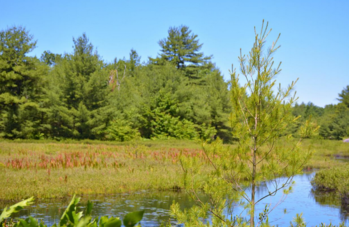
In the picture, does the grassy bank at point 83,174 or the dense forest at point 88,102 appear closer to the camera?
the grassy bank at point 83,174

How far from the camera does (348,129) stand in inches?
1938

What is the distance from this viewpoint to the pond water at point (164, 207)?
936cm

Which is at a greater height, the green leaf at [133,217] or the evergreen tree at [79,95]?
the evergreen tree at [79,95]

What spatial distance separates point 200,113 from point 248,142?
3145 cm

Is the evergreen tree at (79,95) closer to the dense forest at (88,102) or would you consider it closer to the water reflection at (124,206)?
the dense forest at (88,102)

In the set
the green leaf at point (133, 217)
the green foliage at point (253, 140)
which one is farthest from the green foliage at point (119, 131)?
the green leaf at point (133, 217)

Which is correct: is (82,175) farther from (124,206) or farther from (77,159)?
(124,206)

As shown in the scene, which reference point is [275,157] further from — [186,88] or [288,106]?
[186,88]

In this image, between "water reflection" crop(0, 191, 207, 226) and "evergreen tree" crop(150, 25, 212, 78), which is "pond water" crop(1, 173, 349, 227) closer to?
"water reflection" crop(0, 191, 207, 226)

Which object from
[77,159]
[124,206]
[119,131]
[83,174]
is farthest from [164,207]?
[119,131]

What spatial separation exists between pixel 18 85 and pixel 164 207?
2506 cm

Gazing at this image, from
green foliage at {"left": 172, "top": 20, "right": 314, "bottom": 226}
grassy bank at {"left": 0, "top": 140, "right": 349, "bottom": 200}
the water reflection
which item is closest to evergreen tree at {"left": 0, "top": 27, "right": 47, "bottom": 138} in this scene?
grassy bank at {"left": 0, "top": 140, "right": 349, "bottom": 200}

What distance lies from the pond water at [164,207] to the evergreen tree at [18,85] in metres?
21.0

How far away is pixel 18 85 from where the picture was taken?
31.2 meters
